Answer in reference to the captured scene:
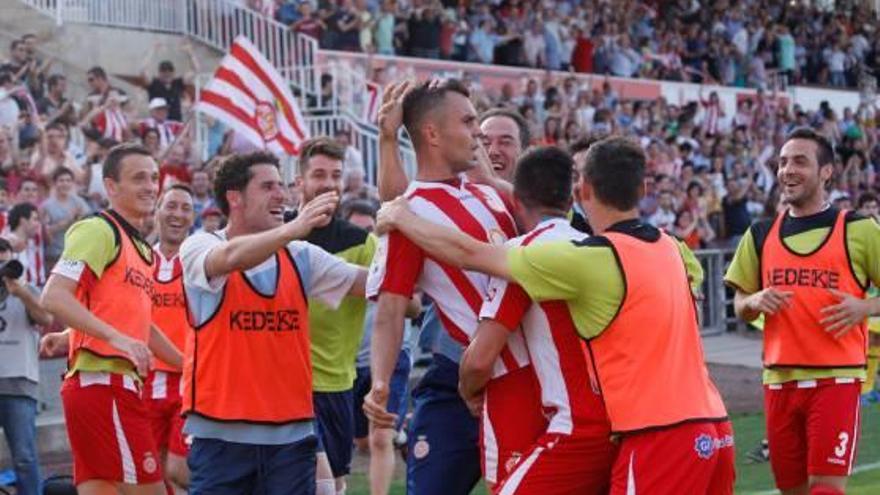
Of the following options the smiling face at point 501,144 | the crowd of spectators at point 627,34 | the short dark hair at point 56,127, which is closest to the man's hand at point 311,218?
the smiling face at point 501,144

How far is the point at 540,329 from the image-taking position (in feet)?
21.6

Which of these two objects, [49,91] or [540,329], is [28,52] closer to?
[49,91]

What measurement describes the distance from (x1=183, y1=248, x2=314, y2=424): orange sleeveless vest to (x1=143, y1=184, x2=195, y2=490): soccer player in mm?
2967

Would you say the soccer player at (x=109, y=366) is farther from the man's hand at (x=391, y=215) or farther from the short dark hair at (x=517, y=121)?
the man's hand at (x=391, y=215)

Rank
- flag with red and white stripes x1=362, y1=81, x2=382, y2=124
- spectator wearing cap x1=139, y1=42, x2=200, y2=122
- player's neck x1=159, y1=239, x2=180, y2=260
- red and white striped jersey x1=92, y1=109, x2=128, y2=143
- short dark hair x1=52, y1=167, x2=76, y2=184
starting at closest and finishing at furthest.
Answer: player's neck x1=159, y1=239, x2=180, y2=260 → short dark hair x1=52, y1=167, x2=76, y2=184 → red and white striped jersey x1=92, y1=109, x2=128, y2=143 → spectator wearing cap x1=139, y1=42, x2=200, y2=122 → flag with red and white stripes x1=362, y1=81, x2=382, y2=124

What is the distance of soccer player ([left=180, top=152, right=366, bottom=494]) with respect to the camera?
7.51m

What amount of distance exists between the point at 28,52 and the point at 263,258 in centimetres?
1417

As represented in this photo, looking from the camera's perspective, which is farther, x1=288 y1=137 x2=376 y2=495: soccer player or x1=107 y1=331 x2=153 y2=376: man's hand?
x1=288 y1=137 x2=376 y2=495: soccer player

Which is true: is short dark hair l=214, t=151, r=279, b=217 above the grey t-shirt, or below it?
above

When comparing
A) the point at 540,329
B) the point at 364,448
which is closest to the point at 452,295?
the point at 540,329

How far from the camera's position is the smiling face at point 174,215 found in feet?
36.7

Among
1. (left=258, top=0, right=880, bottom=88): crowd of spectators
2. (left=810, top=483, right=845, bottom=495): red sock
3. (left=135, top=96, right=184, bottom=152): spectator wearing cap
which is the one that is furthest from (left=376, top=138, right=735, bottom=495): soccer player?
(left=258, top=0, right=880, bottom=88): crowd of spectators

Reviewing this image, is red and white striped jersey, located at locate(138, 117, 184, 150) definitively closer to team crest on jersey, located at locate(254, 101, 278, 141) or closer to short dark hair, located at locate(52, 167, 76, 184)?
team crest on jersey, located at locate(254, 101, 278, 141)

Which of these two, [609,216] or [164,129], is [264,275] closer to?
[609,216]
